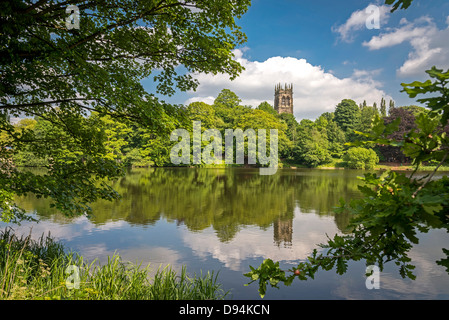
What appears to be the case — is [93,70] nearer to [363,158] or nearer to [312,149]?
[363,158]

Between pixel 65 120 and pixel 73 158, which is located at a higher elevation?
pixel 65 120

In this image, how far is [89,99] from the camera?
5.40 m

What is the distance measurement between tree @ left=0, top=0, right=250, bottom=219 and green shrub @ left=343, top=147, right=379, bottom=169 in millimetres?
46922

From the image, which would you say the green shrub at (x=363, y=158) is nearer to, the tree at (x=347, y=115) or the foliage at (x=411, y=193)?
the tree at (x=347, y=115)

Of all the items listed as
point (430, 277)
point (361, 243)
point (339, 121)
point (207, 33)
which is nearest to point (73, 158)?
point (207, 33)

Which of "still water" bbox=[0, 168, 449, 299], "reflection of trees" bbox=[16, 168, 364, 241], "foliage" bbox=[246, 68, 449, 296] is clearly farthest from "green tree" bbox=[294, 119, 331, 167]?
"foliage" bbox=[246, 68, 449, 296]

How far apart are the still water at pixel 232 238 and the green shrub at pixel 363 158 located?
34.2 meters

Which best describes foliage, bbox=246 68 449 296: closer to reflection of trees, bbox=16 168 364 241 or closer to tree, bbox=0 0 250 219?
tree, bbox=0 0 250 219

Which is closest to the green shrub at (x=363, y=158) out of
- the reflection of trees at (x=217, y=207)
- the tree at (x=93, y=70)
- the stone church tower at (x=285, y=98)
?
the reflection of trees at (x=217, y=207)

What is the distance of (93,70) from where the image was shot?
440 cm

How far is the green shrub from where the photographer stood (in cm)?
4644

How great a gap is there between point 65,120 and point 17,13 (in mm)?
2515

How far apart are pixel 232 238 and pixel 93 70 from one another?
735cm

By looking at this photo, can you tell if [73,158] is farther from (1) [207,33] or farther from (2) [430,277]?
(2) [430,277]
